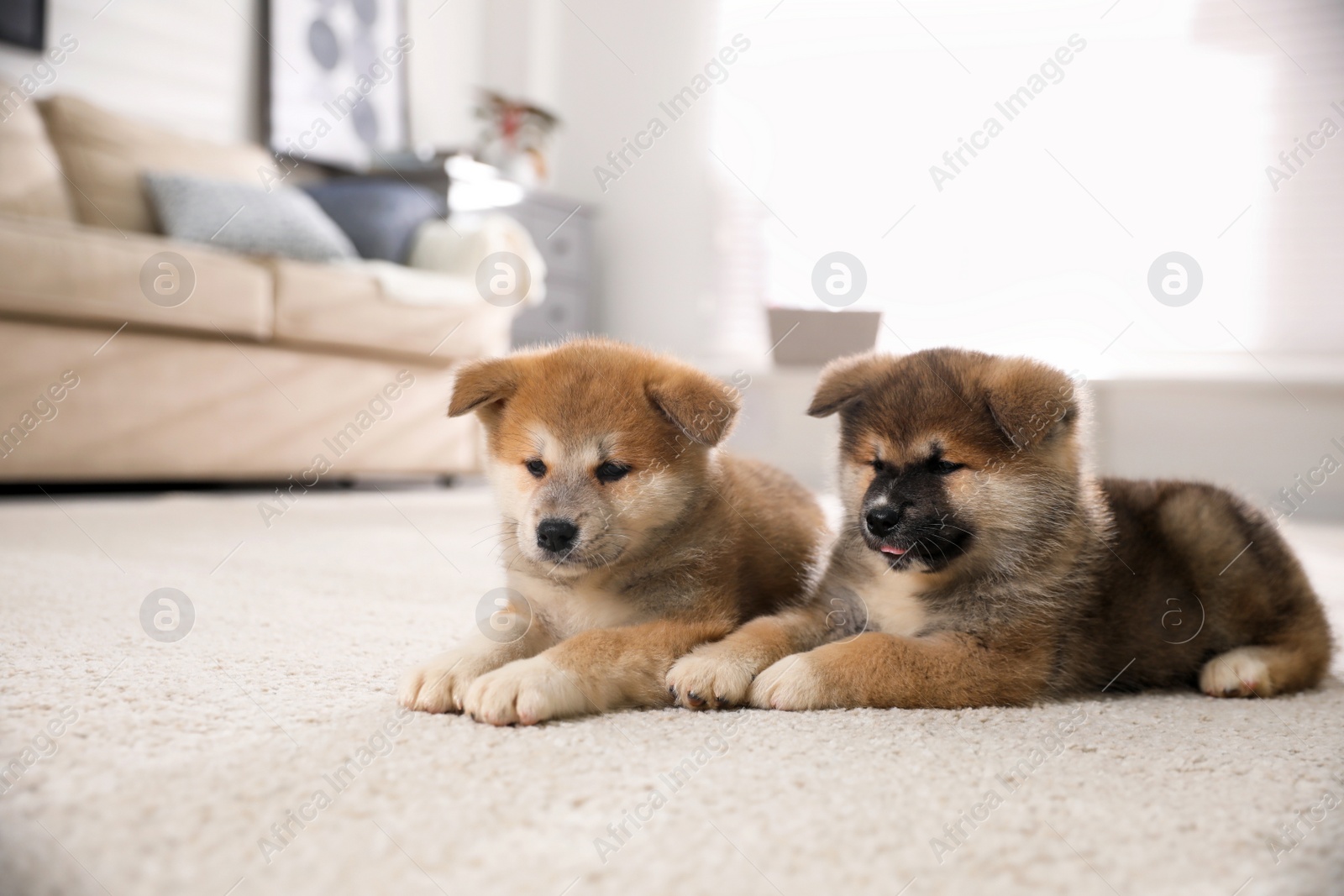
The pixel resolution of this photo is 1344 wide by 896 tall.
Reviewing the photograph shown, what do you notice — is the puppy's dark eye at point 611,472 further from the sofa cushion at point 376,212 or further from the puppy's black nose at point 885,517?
the sofa cushion at point 376,212

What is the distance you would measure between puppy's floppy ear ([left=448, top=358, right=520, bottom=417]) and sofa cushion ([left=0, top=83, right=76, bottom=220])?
3.47 m

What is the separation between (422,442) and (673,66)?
394 centimetres

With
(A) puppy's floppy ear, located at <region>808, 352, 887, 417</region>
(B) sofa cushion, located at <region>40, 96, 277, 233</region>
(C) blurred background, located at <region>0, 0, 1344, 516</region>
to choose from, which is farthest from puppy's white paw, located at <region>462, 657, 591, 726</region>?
(B) sofa cushion, located at <region>40, 96, 277, 233</region>

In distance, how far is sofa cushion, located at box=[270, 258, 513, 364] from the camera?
14.3ft

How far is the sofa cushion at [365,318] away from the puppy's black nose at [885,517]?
3.27 meters

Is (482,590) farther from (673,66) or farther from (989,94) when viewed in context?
(673,66)

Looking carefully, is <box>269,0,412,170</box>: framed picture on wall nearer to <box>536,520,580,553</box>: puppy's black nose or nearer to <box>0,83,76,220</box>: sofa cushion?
<box>0,83,76,220</box>: sofa cushion

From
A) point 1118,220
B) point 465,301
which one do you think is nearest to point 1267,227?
point 1118,220

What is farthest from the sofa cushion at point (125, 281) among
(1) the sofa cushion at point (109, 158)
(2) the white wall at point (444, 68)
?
(2) the white wall at point (444, 68)

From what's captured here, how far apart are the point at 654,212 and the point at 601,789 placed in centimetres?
693

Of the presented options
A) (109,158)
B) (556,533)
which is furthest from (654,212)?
(556,533)

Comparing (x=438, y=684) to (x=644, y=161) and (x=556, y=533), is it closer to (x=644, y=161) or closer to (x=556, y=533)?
(x=556, y=533)

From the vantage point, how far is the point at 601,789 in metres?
1.04

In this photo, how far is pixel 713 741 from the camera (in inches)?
48.2
